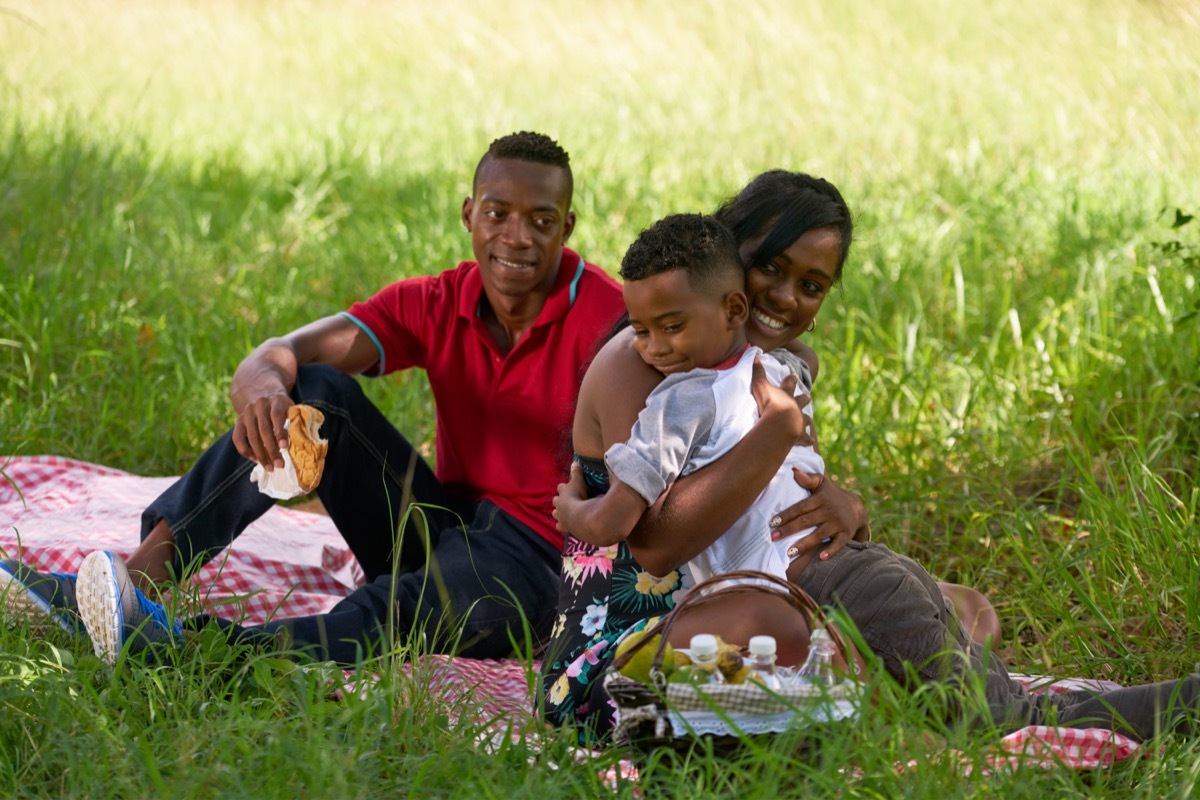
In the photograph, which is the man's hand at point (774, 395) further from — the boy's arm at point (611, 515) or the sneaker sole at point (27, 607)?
the sneaker sole at point (27, 607)

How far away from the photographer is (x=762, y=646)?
7.06ft

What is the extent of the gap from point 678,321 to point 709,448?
0.24 m

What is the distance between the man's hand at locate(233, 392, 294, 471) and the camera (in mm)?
2908

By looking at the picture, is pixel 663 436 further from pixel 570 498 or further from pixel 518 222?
pixel 518 222

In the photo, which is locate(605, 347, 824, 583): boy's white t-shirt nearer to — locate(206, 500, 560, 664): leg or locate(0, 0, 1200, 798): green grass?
locate(0, 0, 1200, 798): green grass

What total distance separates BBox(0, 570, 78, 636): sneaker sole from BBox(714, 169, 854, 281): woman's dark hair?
1.64 metres

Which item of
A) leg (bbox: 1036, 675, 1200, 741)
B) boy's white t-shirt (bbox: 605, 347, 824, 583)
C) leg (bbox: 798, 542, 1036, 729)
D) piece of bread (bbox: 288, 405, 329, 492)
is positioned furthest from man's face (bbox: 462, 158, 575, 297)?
leg (bbox: 1036, 675, 1200, 741)

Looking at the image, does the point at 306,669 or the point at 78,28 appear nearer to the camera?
the point at 306,669

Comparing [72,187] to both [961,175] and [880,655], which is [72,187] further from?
[880,655]

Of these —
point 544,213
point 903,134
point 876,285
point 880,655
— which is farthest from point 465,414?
point 903,134

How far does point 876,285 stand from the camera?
5.12 m

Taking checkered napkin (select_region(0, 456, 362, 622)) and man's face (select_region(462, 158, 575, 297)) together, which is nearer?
man's face (select_region(462, 158, 575, 297))

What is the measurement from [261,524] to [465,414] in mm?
947

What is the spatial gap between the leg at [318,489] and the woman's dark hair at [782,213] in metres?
0.98
